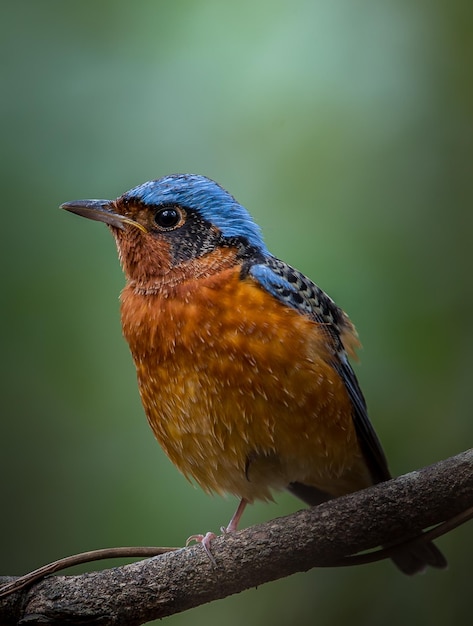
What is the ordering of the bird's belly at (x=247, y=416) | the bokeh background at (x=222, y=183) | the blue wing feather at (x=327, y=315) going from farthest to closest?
the bokeh background at (x=222, y=183)
the blue wing feather at (x=327, y=315)
the bird's belly at (x=247, y=416)

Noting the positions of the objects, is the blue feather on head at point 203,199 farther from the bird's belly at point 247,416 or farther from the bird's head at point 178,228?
the bird's belly at point 247,416

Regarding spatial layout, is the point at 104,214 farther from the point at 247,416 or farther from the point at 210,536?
the point at 210,536

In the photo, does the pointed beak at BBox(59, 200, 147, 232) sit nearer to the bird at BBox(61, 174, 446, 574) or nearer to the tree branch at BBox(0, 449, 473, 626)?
the bird at BBox(61, 174, 446, 574)

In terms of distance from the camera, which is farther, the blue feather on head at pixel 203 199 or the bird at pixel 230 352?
the blue feather on head at pixel 203 199

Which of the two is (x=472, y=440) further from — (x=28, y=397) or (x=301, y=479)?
(x=28, y=397)

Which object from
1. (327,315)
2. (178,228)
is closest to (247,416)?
(327,315)

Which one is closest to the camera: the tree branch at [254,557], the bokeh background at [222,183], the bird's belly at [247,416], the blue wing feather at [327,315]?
the tree branch at [254,557]

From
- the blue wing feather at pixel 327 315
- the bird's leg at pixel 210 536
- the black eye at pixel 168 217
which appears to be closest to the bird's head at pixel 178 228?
the black eye at pixel 168 217

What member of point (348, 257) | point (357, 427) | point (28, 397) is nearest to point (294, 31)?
point (348, 257)
